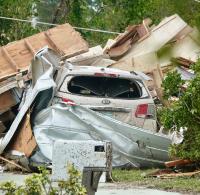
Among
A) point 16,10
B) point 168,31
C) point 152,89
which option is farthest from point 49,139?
point 16,10

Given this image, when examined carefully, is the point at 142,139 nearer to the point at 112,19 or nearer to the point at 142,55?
the point at 142,55

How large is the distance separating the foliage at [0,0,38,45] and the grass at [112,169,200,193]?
13253 millimetres

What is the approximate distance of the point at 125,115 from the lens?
13367mm

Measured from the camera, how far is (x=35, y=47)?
1573 cm

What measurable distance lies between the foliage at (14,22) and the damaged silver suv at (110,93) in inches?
424

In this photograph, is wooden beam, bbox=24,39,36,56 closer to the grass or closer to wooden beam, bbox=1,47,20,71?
wooden beam, bbox=1,47,20,71

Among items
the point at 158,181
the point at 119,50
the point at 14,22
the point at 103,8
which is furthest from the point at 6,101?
the point at 103,8

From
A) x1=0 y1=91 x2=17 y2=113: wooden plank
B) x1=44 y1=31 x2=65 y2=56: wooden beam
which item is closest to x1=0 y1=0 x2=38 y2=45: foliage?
x1=44 y1=31 x2=65 y2=56: wooden beam

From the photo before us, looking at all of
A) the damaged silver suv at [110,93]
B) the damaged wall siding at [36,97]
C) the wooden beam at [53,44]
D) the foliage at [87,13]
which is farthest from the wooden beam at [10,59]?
the foliage at [87,13]

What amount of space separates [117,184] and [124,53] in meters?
8.50

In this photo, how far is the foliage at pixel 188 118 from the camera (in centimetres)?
1122

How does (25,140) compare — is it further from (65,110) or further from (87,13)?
(87,13)

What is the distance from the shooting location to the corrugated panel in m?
14.9

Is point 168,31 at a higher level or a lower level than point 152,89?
higher
